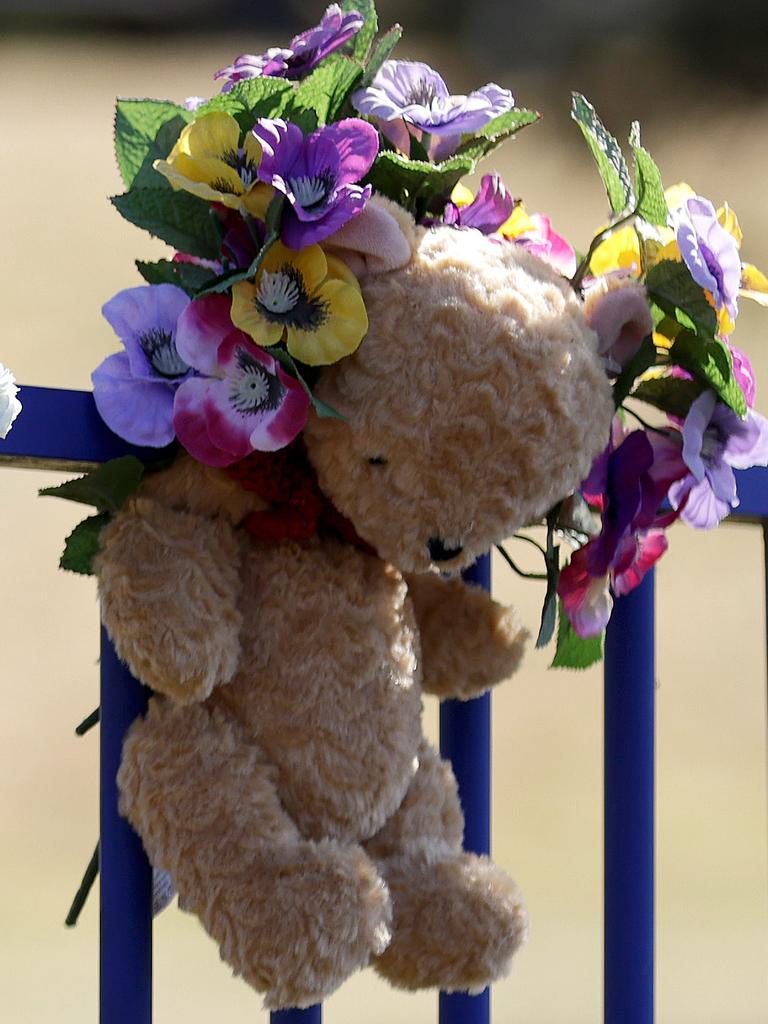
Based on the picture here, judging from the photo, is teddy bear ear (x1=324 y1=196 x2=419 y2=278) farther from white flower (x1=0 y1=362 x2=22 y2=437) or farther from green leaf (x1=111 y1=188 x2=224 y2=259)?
white flower (x1=0 y1=362 x2=22 y2=437)

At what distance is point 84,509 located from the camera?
164 centimetres

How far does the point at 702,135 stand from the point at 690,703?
3.25ft

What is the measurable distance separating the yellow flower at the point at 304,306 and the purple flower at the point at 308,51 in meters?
0.09

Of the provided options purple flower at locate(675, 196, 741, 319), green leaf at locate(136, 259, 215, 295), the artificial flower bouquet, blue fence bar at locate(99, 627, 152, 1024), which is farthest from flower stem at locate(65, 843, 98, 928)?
purple flower at locate(675, 196, 741, 319)

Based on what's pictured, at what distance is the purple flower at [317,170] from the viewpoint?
1.51 ft

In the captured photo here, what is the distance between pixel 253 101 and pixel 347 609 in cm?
20

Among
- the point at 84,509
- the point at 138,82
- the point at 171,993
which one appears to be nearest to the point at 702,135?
the point at 138,82

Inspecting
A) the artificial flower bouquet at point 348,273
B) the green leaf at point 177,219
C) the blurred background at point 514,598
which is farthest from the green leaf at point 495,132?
the blurred background at point 514,598

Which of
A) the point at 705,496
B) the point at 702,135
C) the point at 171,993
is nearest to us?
the point at 705,496

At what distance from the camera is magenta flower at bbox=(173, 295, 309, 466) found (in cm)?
46

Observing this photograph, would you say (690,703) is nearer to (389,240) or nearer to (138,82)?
(138,82)

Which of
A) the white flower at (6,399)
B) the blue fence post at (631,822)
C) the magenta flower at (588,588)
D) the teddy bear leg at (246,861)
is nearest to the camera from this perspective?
the white flower at (6,399)

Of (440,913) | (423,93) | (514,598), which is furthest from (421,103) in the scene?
(514,598)

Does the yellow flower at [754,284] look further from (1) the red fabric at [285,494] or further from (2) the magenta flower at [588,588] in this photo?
(1) the red fabric at [285,494]
